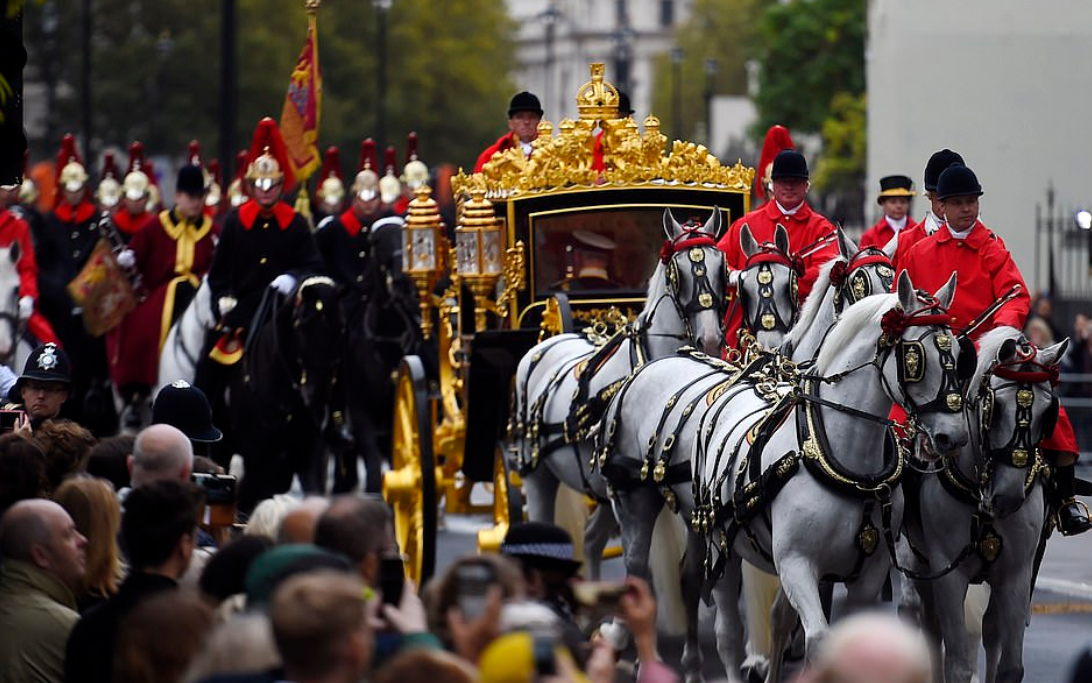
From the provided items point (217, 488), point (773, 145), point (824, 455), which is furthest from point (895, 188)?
point (217, 488)

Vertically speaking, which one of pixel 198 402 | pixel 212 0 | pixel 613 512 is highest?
pixel 212 0

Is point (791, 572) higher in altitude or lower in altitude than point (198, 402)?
lower

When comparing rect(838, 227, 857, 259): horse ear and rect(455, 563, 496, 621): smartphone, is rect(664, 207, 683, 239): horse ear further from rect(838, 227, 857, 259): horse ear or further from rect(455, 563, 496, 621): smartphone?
rect(455, 563, 496, 621): smartphone

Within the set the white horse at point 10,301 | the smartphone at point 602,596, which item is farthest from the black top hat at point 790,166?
the smartphone at point 602,596

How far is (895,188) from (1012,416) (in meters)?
5.11

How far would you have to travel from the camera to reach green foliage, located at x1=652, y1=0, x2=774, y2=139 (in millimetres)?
107250

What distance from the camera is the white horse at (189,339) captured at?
17.6m

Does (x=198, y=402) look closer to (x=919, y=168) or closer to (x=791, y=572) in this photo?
(x=791, y=572)

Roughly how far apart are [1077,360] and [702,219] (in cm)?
1184

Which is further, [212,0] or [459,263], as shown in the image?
[212,0]

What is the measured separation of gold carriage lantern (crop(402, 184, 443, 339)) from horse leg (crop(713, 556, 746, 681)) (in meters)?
4.41

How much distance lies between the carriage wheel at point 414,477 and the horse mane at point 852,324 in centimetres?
417

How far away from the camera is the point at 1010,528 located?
→ 1034cm

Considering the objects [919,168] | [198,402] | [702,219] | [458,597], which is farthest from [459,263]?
[919,168]
